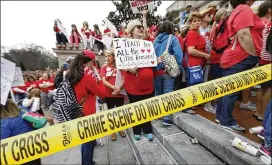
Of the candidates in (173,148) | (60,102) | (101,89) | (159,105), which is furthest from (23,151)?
(173,148)

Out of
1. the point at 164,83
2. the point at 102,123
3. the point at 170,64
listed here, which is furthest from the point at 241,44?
the point at 102,123

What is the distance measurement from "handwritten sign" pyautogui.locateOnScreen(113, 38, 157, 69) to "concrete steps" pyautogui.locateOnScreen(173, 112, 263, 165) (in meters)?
1.09

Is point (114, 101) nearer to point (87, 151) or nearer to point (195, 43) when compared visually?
point (87, 151)

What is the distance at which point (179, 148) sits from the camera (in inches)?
102

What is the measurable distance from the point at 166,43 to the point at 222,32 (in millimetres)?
821

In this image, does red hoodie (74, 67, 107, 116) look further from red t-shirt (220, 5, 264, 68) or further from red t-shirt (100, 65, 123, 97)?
red t-shirt (220, 5, 264, 68)

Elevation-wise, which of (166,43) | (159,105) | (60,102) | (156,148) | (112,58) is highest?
(166,43)

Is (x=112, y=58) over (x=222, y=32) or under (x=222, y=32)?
under

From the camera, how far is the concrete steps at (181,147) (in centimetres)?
231

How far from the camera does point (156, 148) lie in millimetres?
2912

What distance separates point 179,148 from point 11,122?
199cm

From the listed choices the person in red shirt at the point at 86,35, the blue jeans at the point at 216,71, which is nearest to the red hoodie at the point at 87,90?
the blue jeans at the point at 216,71

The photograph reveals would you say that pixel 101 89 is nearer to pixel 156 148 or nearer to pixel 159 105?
pixel 156 148

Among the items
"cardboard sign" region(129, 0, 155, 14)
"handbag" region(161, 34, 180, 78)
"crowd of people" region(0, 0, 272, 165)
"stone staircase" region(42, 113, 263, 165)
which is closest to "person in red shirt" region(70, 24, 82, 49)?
"cardboard sign" region(129, 0, 155, 14)
